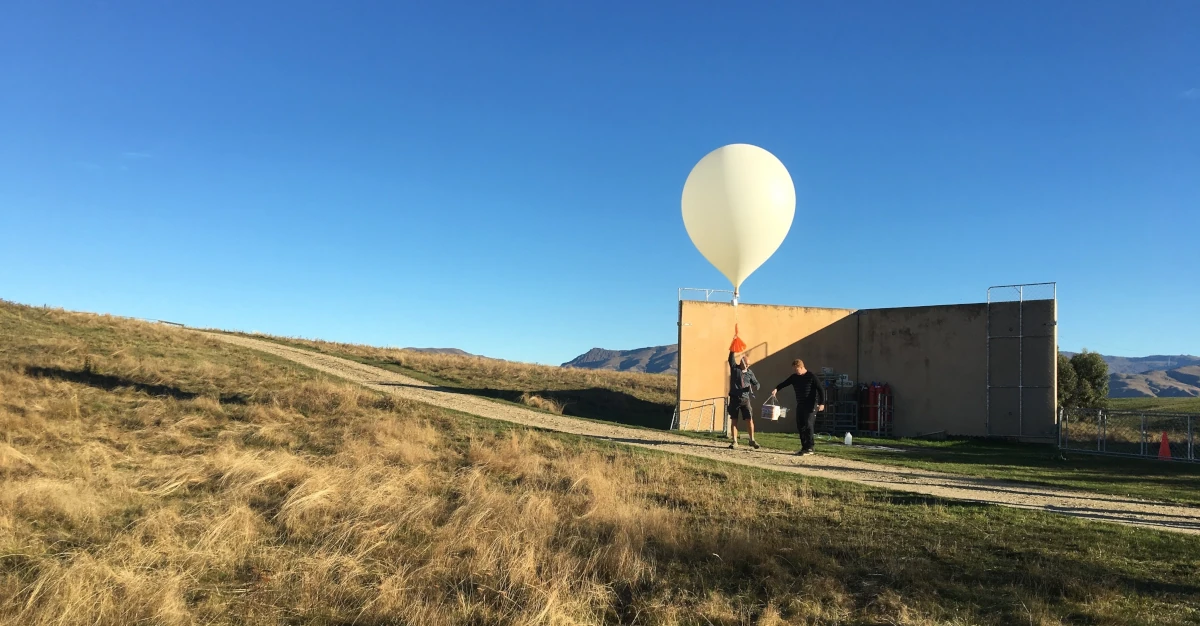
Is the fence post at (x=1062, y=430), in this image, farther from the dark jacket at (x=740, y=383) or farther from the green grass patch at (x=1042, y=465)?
the dark jacket at (x=740, y=383)

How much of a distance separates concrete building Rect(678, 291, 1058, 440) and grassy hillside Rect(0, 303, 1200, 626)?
1039cm

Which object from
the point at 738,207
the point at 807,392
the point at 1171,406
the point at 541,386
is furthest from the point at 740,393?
the point at 1171,406

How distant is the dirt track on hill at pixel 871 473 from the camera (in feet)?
28.9

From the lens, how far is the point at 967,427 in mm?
22578

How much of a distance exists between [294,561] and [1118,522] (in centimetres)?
864

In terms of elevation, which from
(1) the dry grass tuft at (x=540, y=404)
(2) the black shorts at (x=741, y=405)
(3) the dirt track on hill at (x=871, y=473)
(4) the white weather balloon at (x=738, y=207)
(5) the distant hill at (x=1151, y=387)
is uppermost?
(5) the distant hill at (x=1151, y=387)

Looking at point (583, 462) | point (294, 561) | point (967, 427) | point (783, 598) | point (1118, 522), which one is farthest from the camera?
point (967, 427)

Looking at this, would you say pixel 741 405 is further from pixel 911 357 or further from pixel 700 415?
pixel 911 357

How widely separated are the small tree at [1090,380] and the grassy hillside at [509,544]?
47.2m

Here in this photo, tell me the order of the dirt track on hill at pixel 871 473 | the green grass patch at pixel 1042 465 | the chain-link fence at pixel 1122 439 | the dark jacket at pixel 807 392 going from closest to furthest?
the dirt track on hill at pixel 871 473 < the green grass patch at pixel 1042 465 < the dark jacket at pixel 807 392 < the chain-link fence at pixel 1122 439

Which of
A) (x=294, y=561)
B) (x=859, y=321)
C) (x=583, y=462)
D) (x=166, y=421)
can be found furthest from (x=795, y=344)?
(x=294, y=561)

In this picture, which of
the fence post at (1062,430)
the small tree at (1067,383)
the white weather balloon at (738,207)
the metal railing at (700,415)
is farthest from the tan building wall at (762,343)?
the small tree at (1067,383)

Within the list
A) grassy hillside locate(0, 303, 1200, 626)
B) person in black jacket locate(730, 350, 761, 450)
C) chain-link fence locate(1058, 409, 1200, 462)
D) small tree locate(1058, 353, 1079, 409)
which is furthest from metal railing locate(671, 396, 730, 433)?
small tree locate(1058, 353, 1079, 409)

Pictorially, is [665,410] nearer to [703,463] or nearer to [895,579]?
[703,463]
